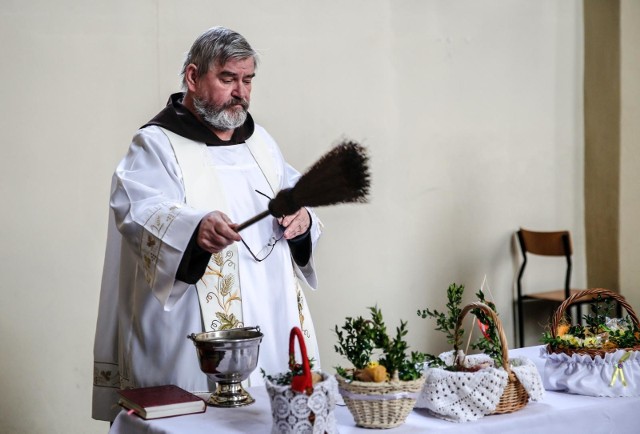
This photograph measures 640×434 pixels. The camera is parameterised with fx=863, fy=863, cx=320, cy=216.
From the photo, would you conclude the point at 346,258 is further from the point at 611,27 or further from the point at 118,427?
the point at 118,427

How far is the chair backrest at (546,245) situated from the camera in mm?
5977

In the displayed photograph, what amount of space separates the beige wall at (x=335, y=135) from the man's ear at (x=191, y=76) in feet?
4.79

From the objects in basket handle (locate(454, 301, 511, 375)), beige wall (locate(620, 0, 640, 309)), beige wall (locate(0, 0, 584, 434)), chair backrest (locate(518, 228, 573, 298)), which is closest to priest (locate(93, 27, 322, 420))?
basket handle (locate(454, 301, 511, 375))

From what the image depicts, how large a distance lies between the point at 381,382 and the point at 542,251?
4.30 metres

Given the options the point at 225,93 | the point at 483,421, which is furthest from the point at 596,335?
the point at 225,93

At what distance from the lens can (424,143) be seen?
6035mm

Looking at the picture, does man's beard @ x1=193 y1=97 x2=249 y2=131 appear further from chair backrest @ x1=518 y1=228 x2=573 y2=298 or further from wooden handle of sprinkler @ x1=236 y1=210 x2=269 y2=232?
chair backrest @ x1=518 y1=228 x2=573 y2=298

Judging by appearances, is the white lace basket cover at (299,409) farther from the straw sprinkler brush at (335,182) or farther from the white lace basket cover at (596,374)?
the white lace basket cover at (596,374)

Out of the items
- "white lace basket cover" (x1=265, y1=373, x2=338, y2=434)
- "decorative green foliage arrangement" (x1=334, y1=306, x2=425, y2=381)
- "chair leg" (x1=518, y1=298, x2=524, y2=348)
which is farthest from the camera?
"chair leg" (x1=518, y1=298, x2=524, y2=348)

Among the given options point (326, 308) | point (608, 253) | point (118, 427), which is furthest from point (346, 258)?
point (118, 427)

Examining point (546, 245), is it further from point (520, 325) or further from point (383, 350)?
point (383, 350)

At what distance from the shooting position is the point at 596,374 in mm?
2609

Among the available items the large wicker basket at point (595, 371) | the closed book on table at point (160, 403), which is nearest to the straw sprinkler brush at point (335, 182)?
the closed book on table at point (160, 403)

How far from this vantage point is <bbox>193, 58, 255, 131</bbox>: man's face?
11.0ft
